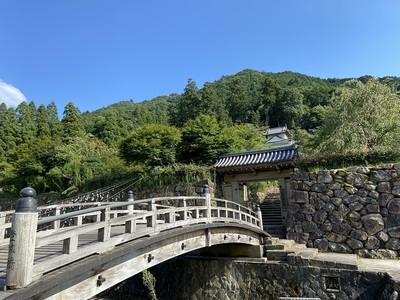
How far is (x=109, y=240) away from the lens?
3709 mm

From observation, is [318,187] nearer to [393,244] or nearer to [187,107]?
[393,244]

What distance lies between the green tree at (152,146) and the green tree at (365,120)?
24.0ft

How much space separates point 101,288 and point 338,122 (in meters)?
11.9

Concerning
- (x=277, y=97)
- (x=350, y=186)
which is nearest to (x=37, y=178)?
(x=350, y=186)

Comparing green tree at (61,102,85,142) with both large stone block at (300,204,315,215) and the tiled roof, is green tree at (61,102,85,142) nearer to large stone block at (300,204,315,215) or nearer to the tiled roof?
the tiled roof

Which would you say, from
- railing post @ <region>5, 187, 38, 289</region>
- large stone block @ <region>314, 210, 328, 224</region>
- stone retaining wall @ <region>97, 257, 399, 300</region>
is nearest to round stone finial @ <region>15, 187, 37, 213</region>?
railing post @ <region>5, 187, 38, 289</region>

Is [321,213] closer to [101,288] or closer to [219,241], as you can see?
[219,241]

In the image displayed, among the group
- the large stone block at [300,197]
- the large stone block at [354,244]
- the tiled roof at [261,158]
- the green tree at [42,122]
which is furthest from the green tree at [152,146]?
the green tree at [42,122]

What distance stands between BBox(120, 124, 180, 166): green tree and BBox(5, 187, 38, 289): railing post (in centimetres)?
1083

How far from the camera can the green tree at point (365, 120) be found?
10727 millimetres

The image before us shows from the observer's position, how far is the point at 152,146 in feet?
44.3

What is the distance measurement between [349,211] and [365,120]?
4.43 metres

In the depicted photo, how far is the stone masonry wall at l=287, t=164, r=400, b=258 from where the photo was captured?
343 inches

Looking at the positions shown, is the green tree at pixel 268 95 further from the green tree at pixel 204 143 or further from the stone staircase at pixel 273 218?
Result: the stone staircase at pixel 273 218
